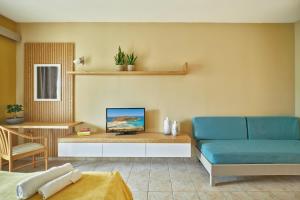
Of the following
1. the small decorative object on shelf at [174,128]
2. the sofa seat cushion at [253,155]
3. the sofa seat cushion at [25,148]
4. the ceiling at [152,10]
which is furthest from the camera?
the small decorative object on shelf at [174,128]

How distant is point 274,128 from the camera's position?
11.4 feet

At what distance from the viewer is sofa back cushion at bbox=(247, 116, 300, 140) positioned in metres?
3.47

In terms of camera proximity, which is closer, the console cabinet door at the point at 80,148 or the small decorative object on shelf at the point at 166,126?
the console cabinet door at the point at 80,148

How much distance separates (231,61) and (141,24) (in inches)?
73.0

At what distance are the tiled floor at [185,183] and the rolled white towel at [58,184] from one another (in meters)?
1.15

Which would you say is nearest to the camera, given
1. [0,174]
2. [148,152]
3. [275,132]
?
[0,174]

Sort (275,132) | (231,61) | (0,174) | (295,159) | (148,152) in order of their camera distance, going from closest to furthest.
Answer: (0,174) → (295,159) → (148,152) → (275,132) → (231,61)

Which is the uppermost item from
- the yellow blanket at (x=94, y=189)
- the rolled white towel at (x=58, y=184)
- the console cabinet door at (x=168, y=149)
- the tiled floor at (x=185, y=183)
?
the rolled white towel at (x=58, y=184)

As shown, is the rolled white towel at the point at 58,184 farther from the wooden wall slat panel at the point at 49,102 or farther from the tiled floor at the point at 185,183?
the wooden wall slat panel at the point at 49,102

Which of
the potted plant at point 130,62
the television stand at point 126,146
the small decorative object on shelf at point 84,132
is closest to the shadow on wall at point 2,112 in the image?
the television stand at point 126,146

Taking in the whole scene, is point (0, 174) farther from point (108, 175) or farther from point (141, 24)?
point (141, 24)

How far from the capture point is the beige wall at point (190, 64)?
3.71 metres

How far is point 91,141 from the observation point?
3.23 metres

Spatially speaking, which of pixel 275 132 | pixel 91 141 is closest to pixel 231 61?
pixel 275 132
